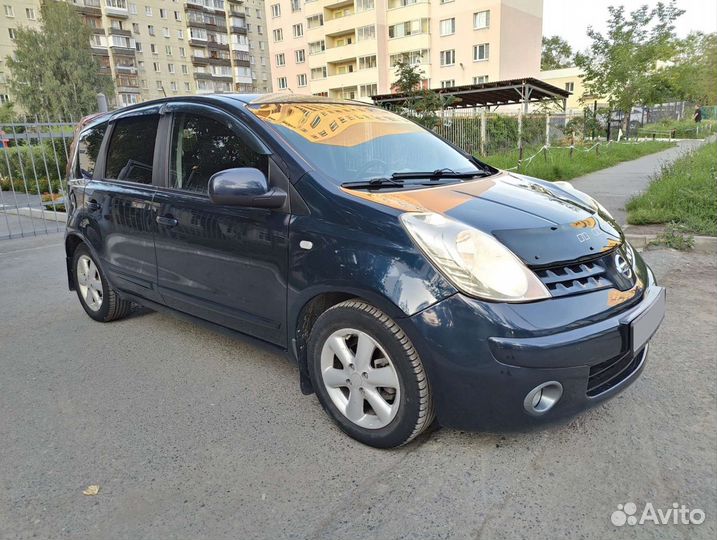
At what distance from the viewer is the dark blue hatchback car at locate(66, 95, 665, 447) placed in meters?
2.16

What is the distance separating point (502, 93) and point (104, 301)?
19.9 meters

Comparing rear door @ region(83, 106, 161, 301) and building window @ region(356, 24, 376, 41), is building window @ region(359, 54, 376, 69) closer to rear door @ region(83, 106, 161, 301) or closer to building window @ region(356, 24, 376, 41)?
building window @ region(356, 24, 376, 41)

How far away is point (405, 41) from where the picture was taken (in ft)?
159

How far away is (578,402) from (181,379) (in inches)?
93.0

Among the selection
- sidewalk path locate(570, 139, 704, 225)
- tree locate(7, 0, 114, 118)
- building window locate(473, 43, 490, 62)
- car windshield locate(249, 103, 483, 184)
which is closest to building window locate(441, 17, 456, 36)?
building window locate(473, 43, 490, 62)

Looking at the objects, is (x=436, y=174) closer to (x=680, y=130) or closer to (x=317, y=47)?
(x=680, y=130)

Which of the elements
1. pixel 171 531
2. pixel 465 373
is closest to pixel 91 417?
pixel 171 531

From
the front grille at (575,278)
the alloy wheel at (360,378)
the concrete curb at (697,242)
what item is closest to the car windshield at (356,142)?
the alloy wheel at (360,378)

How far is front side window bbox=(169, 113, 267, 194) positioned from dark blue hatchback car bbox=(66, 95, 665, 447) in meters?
0.01

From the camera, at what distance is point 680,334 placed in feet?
12.6

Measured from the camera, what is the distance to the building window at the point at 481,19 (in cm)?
4369

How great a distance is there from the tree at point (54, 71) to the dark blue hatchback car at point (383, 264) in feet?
164

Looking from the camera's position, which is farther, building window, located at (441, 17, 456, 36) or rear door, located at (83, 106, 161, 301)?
building window, located at (441, 17, 456, 36)

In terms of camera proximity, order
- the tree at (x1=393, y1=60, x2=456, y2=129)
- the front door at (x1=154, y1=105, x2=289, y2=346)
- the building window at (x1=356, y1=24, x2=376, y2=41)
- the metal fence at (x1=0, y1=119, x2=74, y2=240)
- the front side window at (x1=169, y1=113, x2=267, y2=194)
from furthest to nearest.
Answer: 1. the building window at (x1=356, y1=24, x2=376, y2=41)
2. the tree at (x1=393, y1=60, x2=456, y2=129)
3. the metal fence at (x1=0, y1=119, x2=74, y2=240)
4. the front side window at (x1=169, y1=113, x2=267, y2=194)
5. the front door at (x1=154, y1=105, x2=289, y2=346)
